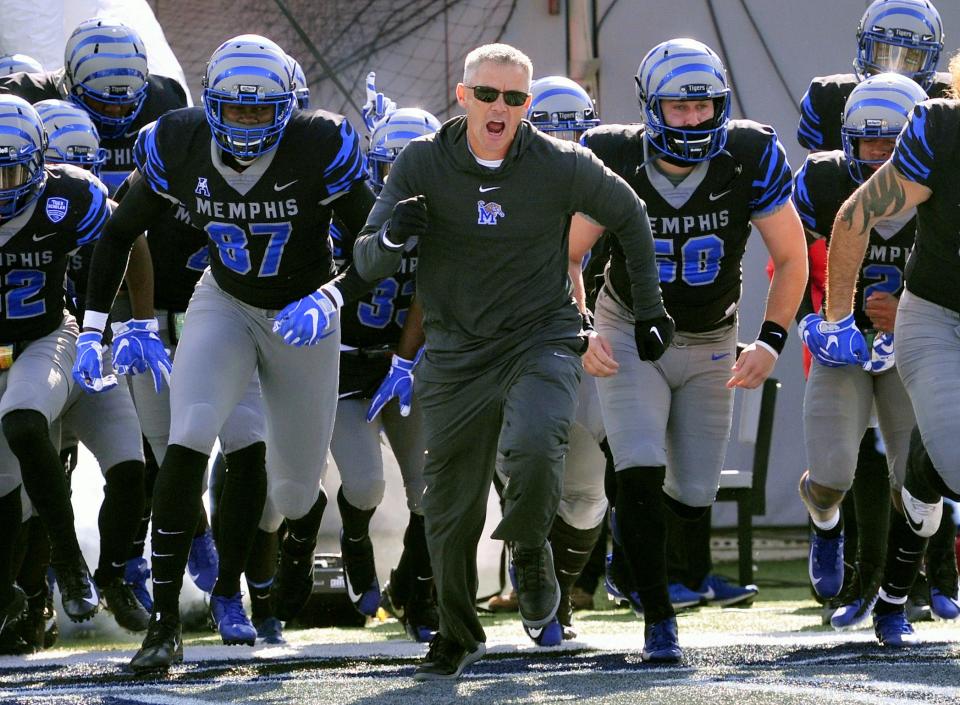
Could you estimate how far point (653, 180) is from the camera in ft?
17.0

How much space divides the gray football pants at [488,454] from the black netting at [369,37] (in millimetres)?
4161

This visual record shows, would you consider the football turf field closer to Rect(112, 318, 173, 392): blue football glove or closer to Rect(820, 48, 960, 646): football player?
Rect(820, 48, 960, 646): football player

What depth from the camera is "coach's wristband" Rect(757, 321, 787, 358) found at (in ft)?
16.7

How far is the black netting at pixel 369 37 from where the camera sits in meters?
8.55

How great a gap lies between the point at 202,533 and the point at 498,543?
1.54 meters

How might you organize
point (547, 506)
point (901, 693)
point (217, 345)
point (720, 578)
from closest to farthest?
point (901, 693)
point (547, 506)
point (217, 345)
point (720, 578)

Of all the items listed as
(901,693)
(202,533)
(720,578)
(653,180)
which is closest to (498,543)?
(720,578)

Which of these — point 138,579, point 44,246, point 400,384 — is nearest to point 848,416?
point 400,384

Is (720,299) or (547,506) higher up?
(720,299)

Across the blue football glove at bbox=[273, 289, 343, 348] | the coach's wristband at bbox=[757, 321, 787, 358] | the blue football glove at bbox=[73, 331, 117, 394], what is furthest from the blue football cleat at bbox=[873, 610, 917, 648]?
the blue football glove at bbox=[73, 331, 117, 394]

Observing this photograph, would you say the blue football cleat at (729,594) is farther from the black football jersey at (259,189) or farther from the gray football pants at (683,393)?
the black football jersey at (259,189)

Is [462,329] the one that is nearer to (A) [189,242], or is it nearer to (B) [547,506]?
(B) [547,506]

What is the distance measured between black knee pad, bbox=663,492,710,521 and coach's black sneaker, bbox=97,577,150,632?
1.79 metres

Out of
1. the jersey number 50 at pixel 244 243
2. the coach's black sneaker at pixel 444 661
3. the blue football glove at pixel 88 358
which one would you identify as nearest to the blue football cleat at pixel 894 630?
the coach's black sneaker at pixel 444 661
